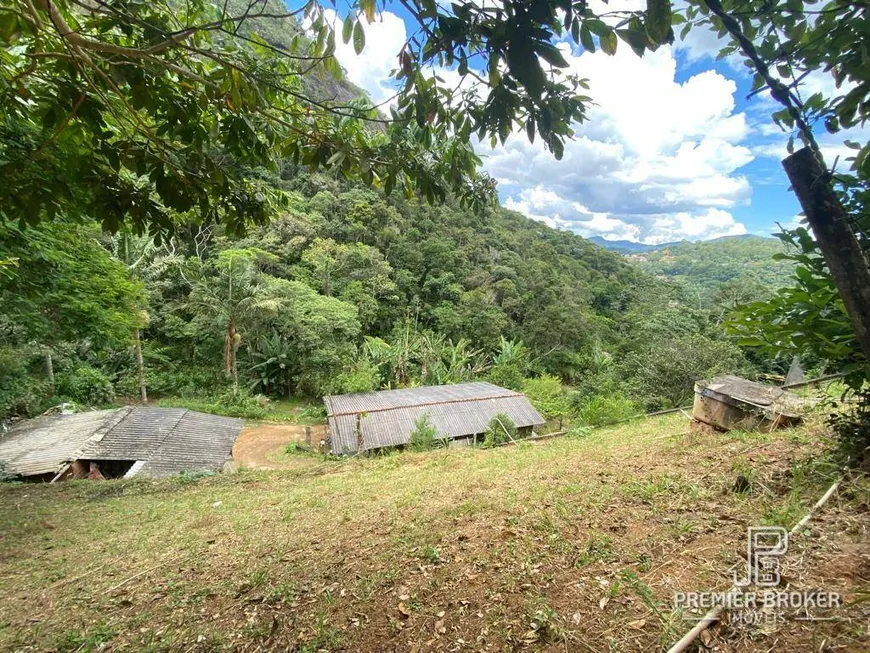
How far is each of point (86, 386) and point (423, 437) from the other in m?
15.1

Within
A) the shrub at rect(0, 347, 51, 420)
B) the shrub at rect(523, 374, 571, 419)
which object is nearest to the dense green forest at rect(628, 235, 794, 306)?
the shrub at rect(523, 374, 571, 419)

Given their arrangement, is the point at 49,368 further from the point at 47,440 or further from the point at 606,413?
the point at 606,413

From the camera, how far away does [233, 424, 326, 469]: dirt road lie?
11781 millimetres

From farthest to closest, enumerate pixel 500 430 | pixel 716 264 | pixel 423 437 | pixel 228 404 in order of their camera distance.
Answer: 1. pixel 716 264
2. pixel 228 404
3. pixel 500 430
4. pixel 423 437

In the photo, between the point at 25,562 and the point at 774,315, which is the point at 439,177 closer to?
the point at 774,315

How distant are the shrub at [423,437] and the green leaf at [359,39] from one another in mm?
10978

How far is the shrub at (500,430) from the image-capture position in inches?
525

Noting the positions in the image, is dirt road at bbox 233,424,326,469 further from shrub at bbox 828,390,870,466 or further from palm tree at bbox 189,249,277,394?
shrub at bbox 828,390,870,466

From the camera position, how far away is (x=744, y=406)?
4.68m

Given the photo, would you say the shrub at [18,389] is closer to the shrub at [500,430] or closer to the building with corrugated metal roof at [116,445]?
the building with corrugated metal roof at [116,445]

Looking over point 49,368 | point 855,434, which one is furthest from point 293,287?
point 855,434

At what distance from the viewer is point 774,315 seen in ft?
7.32

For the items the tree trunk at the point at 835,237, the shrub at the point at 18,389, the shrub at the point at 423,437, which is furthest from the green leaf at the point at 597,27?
the shrub at the point at 18,389

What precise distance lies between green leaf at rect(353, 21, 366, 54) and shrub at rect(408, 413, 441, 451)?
1098 centimetres
